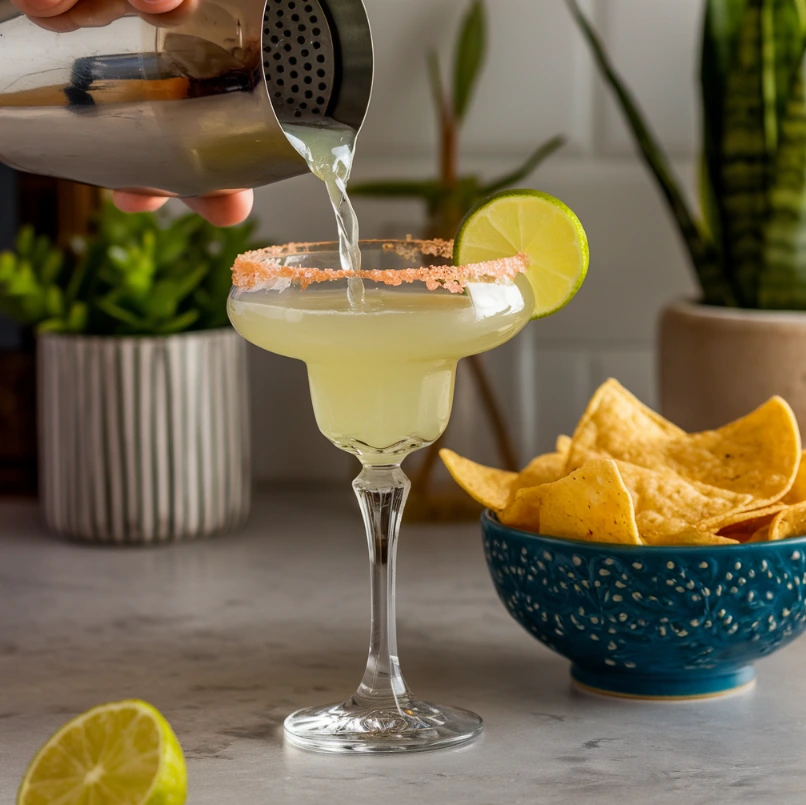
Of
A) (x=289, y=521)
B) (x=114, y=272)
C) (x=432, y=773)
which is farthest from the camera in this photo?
(x=289, y=521)

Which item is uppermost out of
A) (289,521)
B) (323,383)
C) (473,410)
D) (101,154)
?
(101,154)

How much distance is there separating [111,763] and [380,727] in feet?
0.79

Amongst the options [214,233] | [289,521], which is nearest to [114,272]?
[214,233]

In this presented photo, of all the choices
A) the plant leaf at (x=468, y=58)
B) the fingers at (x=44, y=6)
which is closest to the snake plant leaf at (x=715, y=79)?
the plant leaf at (x=468, y=58)

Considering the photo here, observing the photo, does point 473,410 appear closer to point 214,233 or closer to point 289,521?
point 289,521

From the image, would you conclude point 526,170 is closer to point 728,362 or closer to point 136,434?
point 728,362

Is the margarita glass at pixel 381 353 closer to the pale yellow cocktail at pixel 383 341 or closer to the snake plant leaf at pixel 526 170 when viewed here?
the pale yellow cocktail at pixel 383 341

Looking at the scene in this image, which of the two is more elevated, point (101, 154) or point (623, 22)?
point (623, 22)

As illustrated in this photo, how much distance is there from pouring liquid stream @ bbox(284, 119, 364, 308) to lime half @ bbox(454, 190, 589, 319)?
8cm

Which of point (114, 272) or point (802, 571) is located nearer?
point (802, 571)

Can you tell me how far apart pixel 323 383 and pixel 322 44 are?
0.89 ft

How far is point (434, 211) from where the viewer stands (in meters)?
1.79

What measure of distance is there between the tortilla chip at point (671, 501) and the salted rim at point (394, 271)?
210mm

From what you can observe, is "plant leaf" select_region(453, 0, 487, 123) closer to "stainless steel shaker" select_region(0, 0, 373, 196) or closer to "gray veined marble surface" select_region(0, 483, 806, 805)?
"gray veined marble surface" select_region(0, 483, 806, 805)
